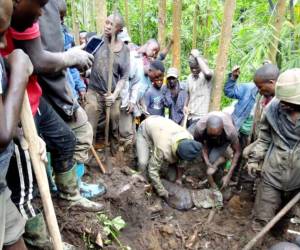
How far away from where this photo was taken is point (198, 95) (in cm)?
605

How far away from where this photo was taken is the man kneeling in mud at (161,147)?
496 cm

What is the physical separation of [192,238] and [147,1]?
11.3 m

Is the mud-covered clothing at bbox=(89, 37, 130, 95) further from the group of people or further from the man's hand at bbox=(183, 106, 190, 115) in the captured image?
the man's hand at bbox=(183, 106, 190, 115)

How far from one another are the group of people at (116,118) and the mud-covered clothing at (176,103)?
0.02m

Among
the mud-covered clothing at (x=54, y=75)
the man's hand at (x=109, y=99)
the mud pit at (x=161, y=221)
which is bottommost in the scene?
the mud pit at (x=161, y=221)

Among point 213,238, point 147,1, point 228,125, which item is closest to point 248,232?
point 213,238

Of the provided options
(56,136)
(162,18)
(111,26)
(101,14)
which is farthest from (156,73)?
(56,136)

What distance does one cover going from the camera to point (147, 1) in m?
14.1

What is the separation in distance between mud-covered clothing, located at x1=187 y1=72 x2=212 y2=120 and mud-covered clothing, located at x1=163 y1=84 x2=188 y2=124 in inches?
4.5

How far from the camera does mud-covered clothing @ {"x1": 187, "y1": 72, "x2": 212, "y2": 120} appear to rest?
19.8 ft

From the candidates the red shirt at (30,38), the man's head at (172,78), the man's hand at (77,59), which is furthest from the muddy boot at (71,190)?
the man's head at (172,78)

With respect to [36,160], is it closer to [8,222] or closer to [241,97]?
[8,222]

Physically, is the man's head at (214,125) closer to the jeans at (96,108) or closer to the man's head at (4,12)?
the jeans at (96,108)

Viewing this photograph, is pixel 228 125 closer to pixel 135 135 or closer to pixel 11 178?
pixel 135 135
